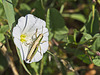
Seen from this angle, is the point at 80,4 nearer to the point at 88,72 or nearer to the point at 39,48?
the point at 88,72

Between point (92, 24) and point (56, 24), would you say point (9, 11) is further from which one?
point (92, 24)

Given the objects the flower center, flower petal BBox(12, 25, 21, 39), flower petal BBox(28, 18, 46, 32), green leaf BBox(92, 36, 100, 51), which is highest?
flower petal BBox(12, 25, 21, 39)

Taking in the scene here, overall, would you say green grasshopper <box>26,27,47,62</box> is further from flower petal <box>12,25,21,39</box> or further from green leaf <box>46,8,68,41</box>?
green leaf <box>46,8,68,41</box>

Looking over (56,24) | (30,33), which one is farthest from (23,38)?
(56,24)

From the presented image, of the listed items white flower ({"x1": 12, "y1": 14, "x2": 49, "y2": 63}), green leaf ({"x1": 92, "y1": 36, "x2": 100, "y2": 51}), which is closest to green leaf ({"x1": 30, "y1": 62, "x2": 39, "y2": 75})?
white flower ({"x1": 12, "y1": 14, "x2": 49, "y2": 63})

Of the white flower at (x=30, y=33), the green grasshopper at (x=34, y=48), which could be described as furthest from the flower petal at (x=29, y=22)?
the green grasshopper at (x=34, y=48)

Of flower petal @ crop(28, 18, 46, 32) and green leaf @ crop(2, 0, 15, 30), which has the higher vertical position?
green leaf @ crop(2, 0, 15, 30)
